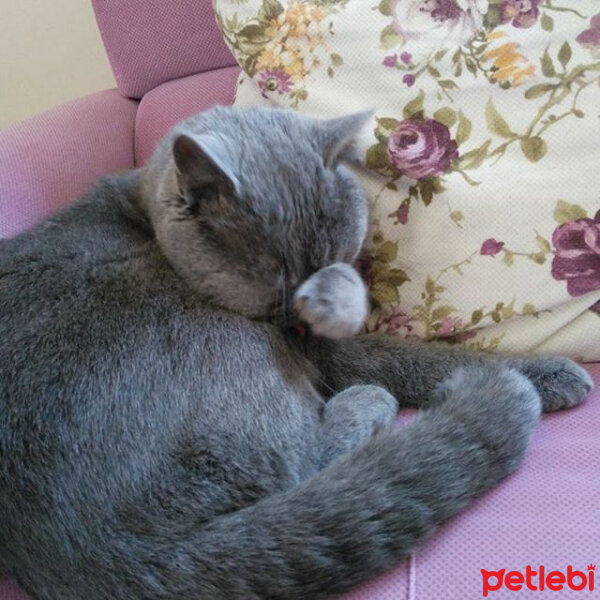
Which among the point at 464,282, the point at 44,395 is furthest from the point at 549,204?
the point at 44,395

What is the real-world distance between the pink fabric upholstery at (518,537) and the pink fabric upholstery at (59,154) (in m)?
0.69

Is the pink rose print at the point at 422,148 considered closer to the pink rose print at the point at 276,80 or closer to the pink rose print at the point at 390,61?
the pink rose print at the point at 390,61

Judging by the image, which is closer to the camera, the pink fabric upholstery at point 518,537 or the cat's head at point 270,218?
the pink fabric upholstery at point 518,537

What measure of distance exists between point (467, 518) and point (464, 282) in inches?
14.3

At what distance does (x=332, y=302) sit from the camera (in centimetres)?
85

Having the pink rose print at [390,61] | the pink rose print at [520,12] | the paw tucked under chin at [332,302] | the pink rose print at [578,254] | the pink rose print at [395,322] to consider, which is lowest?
the pink rose print at [395,322]

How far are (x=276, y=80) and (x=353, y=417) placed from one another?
57 centimetres

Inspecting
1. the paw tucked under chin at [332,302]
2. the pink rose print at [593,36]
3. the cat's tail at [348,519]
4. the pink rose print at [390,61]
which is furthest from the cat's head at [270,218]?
the pink rose print at [593,36]

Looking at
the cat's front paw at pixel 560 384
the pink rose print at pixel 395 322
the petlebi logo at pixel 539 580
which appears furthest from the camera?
the pink rose print at pixel 395 322

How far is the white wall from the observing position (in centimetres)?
181

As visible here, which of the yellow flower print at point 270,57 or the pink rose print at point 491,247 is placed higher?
the yellow flower print at point 270,57

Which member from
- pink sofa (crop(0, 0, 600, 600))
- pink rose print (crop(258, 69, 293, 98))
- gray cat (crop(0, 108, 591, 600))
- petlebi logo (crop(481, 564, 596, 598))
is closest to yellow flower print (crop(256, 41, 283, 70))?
pink rose print (crop(258, 69, 293, 98))

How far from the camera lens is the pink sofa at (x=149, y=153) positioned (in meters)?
Answer: 0.67

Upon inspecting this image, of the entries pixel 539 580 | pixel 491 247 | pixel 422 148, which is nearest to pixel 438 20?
pixel 422 148
